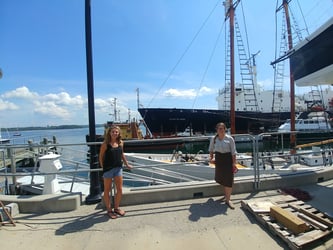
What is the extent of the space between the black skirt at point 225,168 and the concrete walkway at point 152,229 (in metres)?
0.41

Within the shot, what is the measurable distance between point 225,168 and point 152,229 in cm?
173

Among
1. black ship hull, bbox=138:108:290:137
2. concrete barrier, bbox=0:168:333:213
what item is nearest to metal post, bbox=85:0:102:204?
concrete barrier, bbox=0:168:333:213

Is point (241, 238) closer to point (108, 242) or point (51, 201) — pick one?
point (108, 242)

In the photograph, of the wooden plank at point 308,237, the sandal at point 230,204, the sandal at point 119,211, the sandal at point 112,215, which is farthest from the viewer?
the sandal at point 230,204

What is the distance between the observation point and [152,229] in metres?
3.48

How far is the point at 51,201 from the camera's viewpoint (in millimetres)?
4219

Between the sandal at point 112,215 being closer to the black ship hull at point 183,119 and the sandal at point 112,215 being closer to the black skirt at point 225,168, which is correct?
the black skirt at point 225,168

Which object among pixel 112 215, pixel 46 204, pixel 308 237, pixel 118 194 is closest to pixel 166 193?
pixel 118 194

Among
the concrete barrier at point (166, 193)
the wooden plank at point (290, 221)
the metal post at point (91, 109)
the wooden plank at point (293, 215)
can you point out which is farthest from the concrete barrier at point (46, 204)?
the wooden plank at point (290, 221)

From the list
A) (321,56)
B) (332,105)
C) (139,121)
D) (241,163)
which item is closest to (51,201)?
(321,56)

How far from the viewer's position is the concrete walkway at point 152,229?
307cm

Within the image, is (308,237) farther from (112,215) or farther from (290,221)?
(112,215)

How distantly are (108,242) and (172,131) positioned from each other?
2857cm

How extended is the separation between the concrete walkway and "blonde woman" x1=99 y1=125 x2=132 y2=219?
0.69ft
